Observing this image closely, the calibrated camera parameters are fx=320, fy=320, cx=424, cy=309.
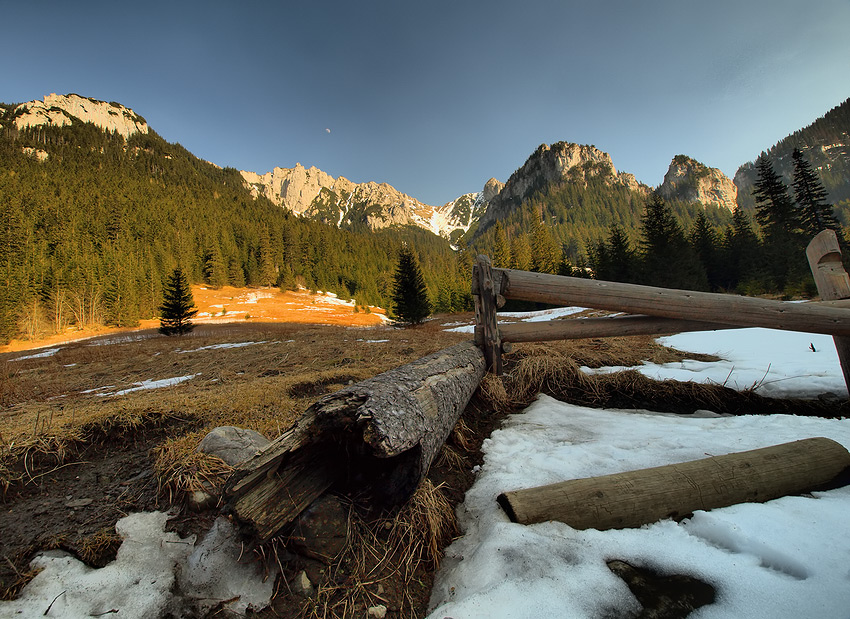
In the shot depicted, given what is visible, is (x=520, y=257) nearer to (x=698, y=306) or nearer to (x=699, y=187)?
(x=698, y=306)

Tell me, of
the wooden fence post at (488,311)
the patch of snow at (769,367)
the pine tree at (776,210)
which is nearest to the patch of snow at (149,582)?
the wooden fence post at (488,311)

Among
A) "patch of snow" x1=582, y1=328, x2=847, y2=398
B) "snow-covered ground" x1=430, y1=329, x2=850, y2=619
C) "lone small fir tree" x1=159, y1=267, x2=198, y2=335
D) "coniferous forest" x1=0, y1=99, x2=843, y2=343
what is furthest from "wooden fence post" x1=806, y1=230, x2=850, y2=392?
"lone small fir tree" x1=159, y1=267, x2=198, y2=335

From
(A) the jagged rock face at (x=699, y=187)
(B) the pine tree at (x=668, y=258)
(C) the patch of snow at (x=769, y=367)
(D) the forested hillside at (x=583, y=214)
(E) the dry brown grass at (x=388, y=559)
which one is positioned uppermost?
(A) the jagged rock face at (x=699, y=187)

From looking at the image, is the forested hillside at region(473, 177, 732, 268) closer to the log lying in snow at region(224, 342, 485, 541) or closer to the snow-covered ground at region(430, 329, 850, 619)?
the snow-covered ground at region(430, 329, 850, 619)

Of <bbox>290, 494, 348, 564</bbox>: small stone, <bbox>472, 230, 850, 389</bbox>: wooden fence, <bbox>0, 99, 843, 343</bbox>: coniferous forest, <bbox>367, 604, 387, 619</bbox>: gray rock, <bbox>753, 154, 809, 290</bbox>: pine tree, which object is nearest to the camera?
<bbox>367, 604, 387, 619</bbox>: gray rock

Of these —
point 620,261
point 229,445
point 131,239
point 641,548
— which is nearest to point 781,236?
point 620,261

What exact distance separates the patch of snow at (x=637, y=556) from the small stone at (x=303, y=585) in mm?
657

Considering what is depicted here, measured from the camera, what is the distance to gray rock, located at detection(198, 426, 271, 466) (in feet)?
8.46

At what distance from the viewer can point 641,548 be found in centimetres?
170

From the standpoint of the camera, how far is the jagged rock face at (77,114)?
12562 cm

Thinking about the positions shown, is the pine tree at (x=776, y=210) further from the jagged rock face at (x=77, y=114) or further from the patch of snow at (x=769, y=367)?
the jagged rock face at (x=77, y=114)

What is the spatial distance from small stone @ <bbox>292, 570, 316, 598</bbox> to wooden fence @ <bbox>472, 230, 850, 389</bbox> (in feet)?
11.3

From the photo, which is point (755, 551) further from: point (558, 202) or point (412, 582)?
point (558, 202)

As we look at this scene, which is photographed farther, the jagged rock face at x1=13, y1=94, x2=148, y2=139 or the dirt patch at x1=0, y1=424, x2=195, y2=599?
the jagged rock face at x1=13, y1=94, x2=148, y2=139
